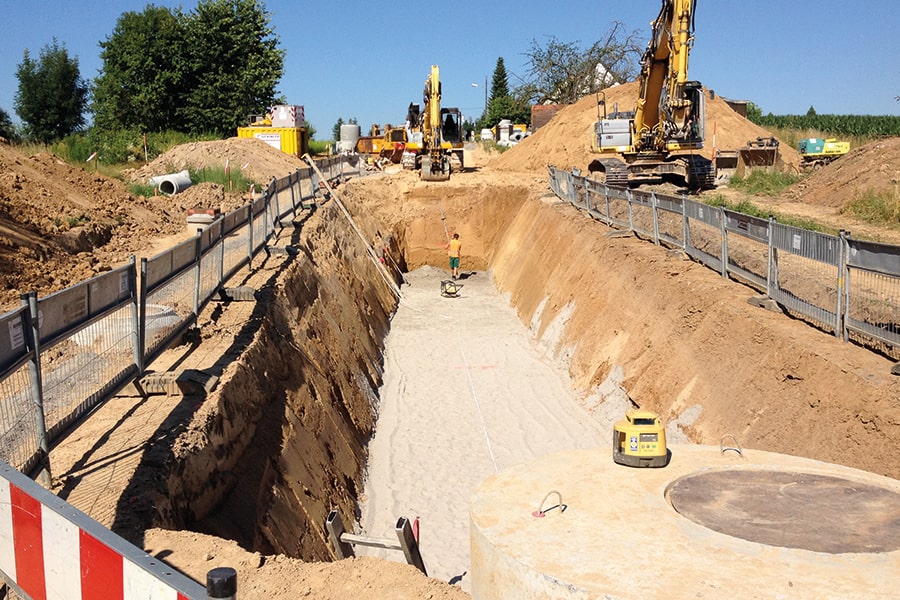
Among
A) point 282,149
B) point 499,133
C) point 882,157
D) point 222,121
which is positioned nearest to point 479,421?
point 882,157

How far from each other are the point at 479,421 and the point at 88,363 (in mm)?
9171

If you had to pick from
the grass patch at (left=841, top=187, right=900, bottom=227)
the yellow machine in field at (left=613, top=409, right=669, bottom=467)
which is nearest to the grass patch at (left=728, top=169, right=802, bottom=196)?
the grass patch at (left=841, top=187, right=900, bottom=227)

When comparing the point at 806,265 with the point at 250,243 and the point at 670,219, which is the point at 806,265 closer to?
the point at 670,219

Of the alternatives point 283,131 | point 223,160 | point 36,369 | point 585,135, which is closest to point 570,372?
point 36,369

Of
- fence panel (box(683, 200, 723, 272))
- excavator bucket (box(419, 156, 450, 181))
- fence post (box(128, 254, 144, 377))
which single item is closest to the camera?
fence post (box(128, 254, 144, 377))

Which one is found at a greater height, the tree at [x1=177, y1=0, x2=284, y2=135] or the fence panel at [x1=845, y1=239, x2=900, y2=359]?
the tree at [x1=177, y1=0, x2=284, y2=135]

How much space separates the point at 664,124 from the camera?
2520cm

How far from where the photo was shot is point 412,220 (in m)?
33.2

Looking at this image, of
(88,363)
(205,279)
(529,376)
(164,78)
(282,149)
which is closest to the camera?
(88,363)

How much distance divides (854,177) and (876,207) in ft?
12.4

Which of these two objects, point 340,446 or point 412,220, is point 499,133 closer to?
point 412,220

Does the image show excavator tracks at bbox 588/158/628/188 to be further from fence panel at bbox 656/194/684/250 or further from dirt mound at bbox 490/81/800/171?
dirt mound at bbox 490/81/800/171

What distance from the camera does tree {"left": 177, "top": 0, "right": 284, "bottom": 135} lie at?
55.4 m

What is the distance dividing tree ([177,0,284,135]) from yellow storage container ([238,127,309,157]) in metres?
12.4
